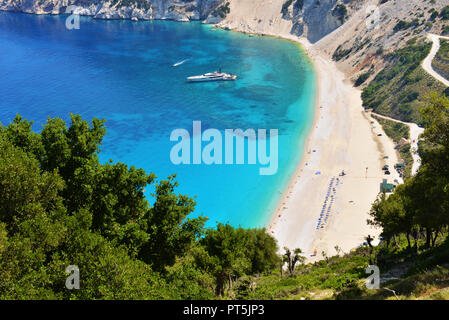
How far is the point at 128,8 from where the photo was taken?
17738cm

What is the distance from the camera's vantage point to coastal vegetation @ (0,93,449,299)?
18.3 m

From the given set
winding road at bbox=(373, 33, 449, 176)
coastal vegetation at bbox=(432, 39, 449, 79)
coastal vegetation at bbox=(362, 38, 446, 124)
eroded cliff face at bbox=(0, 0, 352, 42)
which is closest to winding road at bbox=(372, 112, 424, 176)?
winding road at bbox=(373, 33, 449, 176)

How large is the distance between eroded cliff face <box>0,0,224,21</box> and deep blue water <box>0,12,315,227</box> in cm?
2168

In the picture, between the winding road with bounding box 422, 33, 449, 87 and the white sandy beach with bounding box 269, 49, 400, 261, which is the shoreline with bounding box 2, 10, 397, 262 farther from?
the winding road with bounding box 422, 33, 449, 87

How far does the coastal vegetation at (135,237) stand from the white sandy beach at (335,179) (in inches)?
463

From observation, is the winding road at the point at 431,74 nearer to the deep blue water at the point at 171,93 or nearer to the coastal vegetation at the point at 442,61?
the coastal vegetation at the point at 442,61

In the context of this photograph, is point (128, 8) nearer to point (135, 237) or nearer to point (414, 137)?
point (414, 137)

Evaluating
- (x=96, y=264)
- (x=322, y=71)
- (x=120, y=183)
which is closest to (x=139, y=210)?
(x=120, y=183)

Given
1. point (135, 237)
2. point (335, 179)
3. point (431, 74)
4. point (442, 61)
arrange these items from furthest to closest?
point (442, 61) → point (431, 74) → point (335, 179) → point (135, 237)

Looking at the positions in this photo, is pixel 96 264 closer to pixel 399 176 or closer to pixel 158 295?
pixel 158 295

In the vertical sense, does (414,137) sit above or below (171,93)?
below

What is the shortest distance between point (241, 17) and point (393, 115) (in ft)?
323

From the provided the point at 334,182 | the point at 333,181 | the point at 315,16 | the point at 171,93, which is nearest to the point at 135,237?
the point at 334,182

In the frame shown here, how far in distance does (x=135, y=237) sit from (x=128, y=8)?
175689 millimetres
